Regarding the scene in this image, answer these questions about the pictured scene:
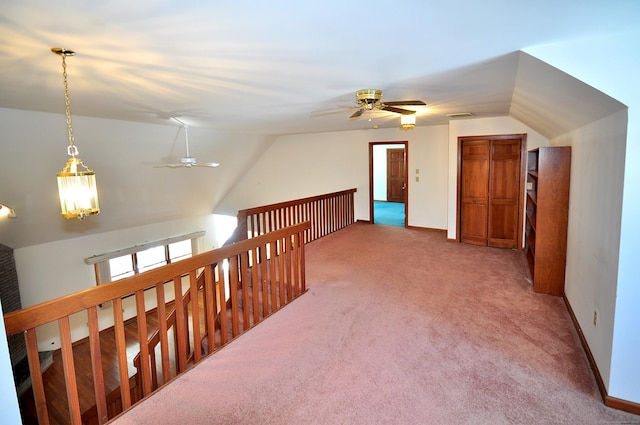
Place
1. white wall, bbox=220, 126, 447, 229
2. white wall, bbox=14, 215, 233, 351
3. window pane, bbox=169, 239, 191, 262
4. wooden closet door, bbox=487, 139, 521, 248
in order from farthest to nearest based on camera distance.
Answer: window pane, bbox=169, 239, 191, 262 < white wall, bbox=220, 126, 447, 229 < white wall, bbox=14, 215, 233, 351 < wooden closet door, bbox=487, 139, 521, 248

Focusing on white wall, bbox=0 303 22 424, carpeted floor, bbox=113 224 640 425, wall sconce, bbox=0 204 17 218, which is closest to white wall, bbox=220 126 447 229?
carpeted floor, bbox=113 224 640 425

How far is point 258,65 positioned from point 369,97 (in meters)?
1.15

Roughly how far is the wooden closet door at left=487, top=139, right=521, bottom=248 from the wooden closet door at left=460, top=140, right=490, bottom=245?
0.08 meters

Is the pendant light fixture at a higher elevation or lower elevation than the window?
higher

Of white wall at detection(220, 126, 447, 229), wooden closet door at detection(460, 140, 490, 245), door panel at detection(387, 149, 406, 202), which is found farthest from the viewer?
door panel at detection(387, 149, 406, 202)

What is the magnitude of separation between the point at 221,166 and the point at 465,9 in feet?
23.8

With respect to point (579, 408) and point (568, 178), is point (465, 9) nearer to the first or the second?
point (579, 408)

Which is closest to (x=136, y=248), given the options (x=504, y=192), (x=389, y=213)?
(x=389, y=213)

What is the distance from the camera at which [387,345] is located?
2.97m

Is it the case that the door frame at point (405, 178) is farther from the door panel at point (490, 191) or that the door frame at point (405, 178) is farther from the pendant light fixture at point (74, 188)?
the pendant light fixture at point (74, 188)

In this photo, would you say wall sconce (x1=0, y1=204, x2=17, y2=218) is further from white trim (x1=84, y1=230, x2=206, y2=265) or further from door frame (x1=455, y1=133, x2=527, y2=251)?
door frame (x1=455, y1=133, x2=527, y2=251)

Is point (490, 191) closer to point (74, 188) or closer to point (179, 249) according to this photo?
point (74, 188)

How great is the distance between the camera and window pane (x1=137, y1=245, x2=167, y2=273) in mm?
8516

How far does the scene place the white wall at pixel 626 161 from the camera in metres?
1.99
